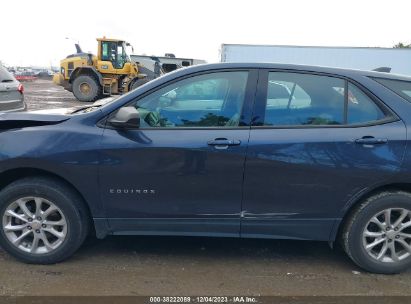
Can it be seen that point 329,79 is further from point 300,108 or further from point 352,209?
point 352,209

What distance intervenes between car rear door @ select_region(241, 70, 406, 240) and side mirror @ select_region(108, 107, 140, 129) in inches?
34.9

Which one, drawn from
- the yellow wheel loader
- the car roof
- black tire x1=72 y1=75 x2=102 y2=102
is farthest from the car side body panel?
black tire x1=72 y1=75 x2=102 y2=102

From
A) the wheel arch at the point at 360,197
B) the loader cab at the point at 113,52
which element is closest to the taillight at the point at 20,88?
the wheel arch at the point at 360,197

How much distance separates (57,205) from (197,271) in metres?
1.24

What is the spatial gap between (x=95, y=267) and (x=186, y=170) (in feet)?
3.75

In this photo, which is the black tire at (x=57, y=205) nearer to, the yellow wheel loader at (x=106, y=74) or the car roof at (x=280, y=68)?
the car roof at (x=280, y=68)

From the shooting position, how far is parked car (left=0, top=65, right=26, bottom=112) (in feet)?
21.1

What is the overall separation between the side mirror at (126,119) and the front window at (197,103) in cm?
12

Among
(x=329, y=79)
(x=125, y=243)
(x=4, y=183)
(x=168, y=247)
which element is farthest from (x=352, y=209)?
(x=4, y=183)

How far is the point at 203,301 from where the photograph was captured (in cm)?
301

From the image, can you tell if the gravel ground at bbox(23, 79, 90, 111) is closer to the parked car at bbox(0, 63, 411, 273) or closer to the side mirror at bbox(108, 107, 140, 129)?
the parked car at bbox(0, 63, 411, 273)

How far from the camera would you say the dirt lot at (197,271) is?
3170 millimetres

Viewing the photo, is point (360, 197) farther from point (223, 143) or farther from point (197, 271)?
Result: point (197, 271)

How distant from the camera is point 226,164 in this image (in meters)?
3.21
